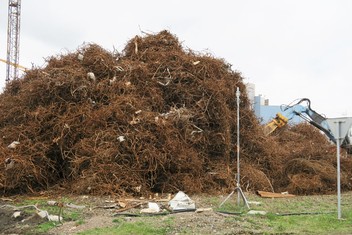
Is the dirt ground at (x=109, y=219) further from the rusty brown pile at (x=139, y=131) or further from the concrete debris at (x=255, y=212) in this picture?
the rusty brown pile at (x=139, y=131)

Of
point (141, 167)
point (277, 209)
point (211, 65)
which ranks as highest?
point (211, 65)

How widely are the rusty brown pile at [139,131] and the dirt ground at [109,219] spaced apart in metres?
1.36

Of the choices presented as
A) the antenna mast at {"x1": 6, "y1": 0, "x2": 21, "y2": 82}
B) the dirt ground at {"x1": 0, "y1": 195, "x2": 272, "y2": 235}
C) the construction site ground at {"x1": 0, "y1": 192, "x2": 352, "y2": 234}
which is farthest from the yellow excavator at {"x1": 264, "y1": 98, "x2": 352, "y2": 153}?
the antenna mast at {"x1": 6, "y1": 0, "x2": 21, "y2": 82}

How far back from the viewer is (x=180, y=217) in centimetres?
936

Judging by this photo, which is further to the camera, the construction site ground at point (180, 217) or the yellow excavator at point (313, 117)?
the yellow excavator at point (313, 117)

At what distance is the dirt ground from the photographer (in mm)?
8531

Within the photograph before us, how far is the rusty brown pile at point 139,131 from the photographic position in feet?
42.3

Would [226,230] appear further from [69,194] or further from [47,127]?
[47,127]

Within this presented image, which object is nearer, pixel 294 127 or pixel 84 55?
pixel 84 55

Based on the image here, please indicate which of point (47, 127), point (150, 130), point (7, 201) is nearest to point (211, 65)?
point (150, 130)

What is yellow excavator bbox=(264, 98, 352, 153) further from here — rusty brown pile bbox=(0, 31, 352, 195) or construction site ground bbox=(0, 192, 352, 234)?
construction site ground bbox=(0, 192, 352, 234)

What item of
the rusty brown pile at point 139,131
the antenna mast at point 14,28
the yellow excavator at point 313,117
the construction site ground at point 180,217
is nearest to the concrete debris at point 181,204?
the construction site ground at point 180,217

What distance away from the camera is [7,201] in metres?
12.2

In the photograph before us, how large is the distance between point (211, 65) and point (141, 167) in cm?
527
